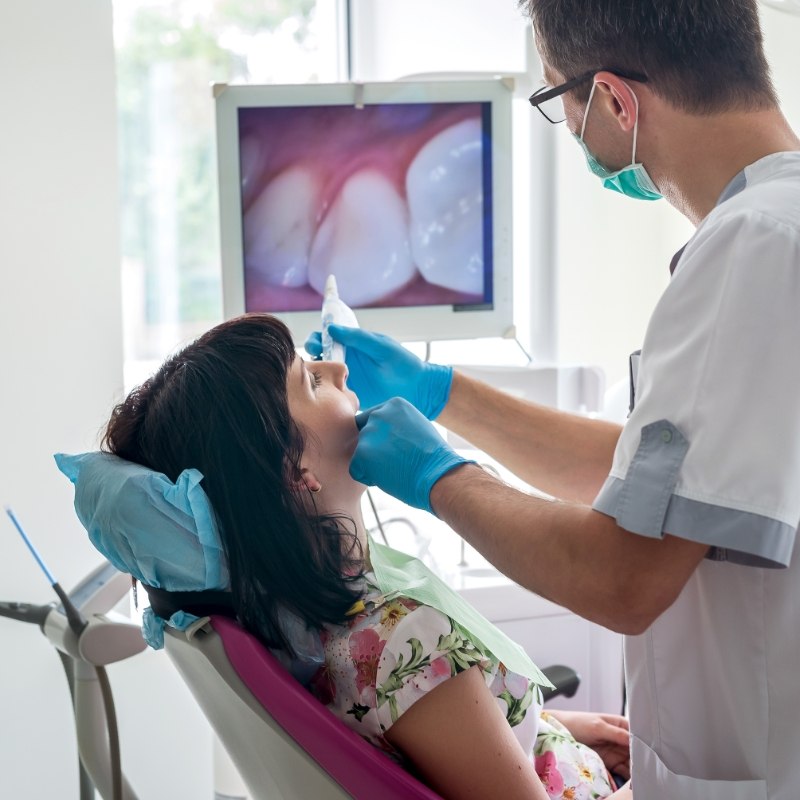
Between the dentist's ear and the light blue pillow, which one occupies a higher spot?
the dentist's ear

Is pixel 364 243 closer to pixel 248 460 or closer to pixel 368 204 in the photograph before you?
pixel 368 204

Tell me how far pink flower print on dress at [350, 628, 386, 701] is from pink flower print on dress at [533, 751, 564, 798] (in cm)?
34

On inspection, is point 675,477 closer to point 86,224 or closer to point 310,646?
point 310,646

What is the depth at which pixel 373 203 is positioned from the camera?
2088 mm

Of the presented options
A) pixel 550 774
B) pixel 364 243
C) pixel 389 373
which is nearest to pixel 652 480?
pixel 550 774

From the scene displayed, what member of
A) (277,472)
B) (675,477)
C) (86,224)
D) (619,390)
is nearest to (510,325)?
(619,390)

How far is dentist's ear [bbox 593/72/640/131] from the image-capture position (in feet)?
3.87

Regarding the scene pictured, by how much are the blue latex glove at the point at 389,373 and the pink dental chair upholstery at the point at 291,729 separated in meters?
0.65

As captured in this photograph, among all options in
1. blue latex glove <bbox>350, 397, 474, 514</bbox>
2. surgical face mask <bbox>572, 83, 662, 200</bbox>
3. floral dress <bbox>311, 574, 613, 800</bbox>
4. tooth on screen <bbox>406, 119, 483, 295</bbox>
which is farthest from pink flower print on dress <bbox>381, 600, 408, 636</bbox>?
tooth on screen <bbox>406, 119, 483, 295</bbox>

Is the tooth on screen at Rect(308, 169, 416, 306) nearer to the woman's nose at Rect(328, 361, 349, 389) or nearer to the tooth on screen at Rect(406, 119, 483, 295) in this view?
the tooth on screen at Rect(406, 119, 483, 295)

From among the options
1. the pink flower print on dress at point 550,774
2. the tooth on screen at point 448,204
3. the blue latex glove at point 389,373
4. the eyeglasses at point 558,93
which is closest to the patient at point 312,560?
the pink flower print on dress at point 550,774

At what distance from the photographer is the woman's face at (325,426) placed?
1.28 meters

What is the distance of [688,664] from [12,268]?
1.42 m

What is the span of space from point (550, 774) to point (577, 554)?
1.59 ft
